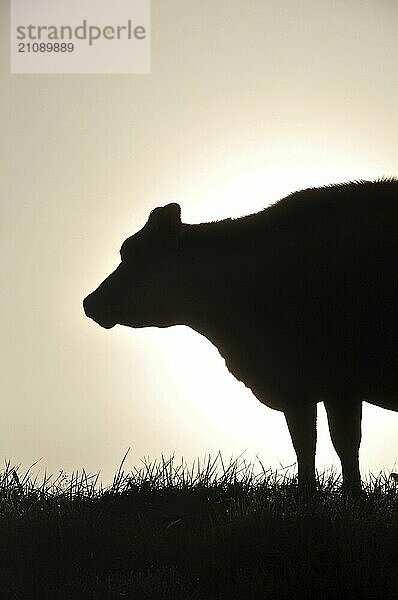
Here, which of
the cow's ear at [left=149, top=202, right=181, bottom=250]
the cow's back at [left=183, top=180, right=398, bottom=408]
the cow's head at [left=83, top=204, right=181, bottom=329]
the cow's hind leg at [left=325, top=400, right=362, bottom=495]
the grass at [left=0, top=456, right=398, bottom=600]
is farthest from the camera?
the cow's head at [left=83, top=204, right=181, bottom=329]

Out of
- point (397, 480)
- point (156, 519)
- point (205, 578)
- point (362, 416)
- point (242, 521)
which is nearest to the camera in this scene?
point (205, 578)

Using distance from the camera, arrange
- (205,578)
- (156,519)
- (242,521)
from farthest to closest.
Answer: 1. (156,519)
2. (242,521)
3. (205,578)

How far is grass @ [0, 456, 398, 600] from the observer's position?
5.66 metres

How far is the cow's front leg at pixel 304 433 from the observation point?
8.37 meters

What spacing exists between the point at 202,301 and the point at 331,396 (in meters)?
1.64

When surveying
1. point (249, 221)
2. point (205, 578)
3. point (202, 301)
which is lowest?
point (205, 578)

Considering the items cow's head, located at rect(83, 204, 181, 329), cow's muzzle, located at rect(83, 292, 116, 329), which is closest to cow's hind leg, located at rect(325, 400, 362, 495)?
cow's head, located at rect(83, 204, 181, 329)

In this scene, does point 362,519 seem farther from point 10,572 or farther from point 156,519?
point 10,572

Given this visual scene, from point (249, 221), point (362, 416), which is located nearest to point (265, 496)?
point (362, 416)

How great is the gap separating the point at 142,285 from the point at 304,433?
223cm

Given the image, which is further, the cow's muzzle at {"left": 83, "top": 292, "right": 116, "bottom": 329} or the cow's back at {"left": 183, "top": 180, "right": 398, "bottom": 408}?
the cow's muzzle at {"left": 83, "top": 292, "right": 116, "bottom": 329}

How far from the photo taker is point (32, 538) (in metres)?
6.76

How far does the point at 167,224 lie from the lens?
9.05 meters

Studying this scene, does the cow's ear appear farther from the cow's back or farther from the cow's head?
the cow's back
